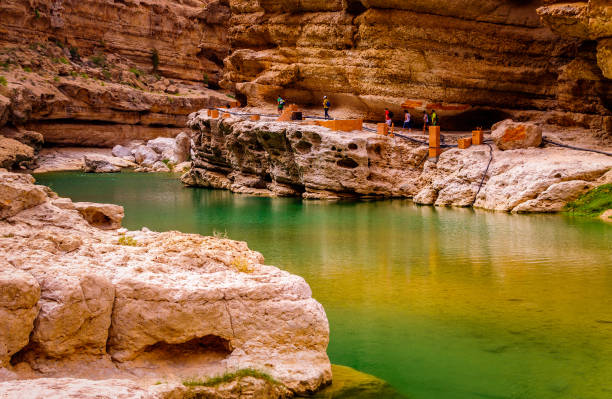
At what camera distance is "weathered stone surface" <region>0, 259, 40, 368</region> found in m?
5.50

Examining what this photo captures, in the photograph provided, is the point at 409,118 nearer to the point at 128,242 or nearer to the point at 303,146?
the point at 303,146

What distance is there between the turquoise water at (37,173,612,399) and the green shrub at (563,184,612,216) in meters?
1.03

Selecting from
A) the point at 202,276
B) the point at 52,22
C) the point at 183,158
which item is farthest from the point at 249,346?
the point at 52,22

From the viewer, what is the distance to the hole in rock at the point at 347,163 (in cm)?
2902

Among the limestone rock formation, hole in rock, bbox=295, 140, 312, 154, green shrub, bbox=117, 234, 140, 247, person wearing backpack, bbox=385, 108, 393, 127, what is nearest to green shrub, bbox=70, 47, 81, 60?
hole in rock, bbox=295, 140, 312, 154

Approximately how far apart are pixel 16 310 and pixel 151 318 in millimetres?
1253

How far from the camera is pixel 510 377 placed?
7.36 m

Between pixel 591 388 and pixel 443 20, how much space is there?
26.8m

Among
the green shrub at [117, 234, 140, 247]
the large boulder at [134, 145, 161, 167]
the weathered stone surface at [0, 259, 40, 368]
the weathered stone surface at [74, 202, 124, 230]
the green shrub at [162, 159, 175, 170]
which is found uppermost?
the large boulder at [134, 145, 161, 167]

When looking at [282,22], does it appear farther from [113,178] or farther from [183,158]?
[183,158]

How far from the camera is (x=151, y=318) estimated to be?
20.4 feet

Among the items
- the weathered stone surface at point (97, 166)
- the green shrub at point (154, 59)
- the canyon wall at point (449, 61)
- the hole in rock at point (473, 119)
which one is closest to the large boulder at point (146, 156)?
the weathered stone surface at point (97, 166)

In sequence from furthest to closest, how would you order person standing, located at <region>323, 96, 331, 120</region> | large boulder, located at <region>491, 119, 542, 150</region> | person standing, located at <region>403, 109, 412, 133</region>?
person standing, located at <region>323, 96, 331, 120</region>, person standing, located at <region>403, 109, 412, 133</region>, large boulder, located at <region>491, 119, 542, 150</region>

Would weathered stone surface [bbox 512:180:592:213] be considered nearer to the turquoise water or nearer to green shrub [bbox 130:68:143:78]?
the turquoise water
